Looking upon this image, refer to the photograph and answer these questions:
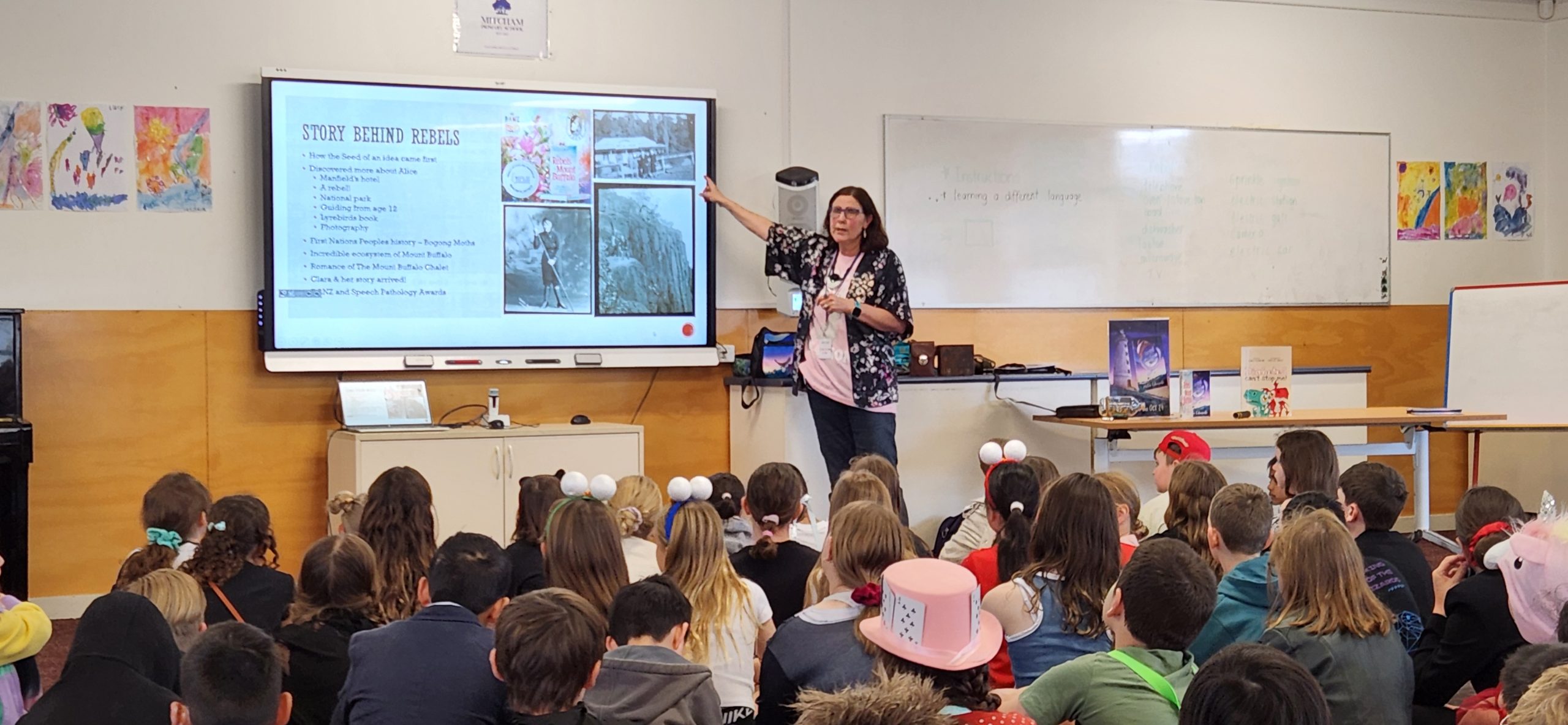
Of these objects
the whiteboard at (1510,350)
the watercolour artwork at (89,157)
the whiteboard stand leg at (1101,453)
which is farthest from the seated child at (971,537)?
the whiteboard at (1510,350)

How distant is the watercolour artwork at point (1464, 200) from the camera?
7352mm

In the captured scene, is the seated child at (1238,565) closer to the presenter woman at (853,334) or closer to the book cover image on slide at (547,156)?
the presenter woman at (853,334)

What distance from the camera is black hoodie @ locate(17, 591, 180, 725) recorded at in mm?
2070

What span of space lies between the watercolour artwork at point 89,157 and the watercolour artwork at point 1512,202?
6872mm

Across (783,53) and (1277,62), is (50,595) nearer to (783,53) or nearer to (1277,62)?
(783,53)

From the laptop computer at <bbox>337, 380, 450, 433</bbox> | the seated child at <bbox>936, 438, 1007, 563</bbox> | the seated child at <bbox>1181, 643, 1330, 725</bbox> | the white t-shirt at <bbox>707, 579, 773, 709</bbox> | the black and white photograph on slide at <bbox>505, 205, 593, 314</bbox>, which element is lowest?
the white t-shirt at <bbox>707, 579, 773, 709</bbox>

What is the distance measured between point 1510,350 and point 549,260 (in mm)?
4681

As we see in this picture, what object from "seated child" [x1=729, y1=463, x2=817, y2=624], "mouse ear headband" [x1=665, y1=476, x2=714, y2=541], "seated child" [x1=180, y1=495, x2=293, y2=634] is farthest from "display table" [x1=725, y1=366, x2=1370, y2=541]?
"seated child" [x1=180, y1=495, x2=293, y2=634]

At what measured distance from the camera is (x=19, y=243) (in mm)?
5301

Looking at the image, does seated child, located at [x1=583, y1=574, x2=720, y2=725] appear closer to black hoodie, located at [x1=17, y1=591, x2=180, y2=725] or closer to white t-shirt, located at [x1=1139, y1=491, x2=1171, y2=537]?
black hoodie, located at [x1=17, y1=591, x2=180, y2=725]

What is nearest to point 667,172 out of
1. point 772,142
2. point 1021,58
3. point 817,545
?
point 772,142

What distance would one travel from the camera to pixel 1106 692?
2119 mm

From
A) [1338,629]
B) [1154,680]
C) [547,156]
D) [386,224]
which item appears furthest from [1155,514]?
[386,224]

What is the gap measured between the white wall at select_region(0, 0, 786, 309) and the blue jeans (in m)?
1.80
